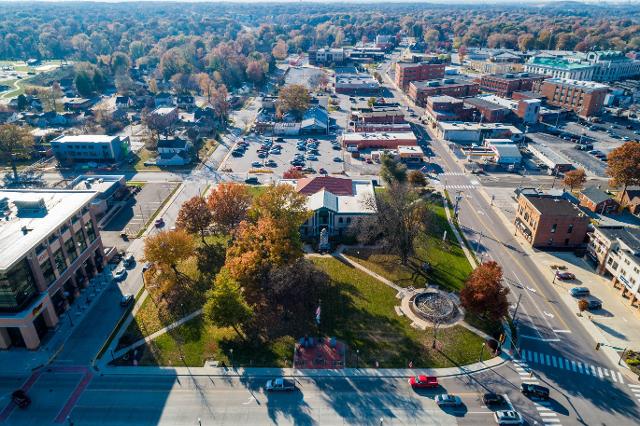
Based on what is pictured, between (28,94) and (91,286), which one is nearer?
(91,286)

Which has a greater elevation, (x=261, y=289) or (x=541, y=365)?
(x=261, y=289)

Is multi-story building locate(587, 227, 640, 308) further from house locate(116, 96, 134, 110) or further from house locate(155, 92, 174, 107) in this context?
house locate(116, 96, 134, 110)

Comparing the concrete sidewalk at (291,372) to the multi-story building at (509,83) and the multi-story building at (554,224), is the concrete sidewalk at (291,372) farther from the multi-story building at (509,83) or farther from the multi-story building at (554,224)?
the multi-story building at (509,83)

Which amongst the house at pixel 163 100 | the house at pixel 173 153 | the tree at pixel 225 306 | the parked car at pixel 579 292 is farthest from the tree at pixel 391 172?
the house at pixel 163 100

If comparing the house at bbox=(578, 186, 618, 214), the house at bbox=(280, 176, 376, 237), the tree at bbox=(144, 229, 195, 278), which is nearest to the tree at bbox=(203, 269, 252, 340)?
the tree at bbox=(144, 229, 195, 278)

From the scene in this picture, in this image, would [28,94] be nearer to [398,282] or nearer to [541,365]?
[398,282]

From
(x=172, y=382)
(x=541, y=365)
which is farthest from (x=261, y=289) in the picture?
(x=541, y=365)

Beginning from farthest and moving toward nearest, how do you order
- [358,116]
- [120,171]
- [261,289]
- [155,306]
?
[358,116] → [120,171] → [155,306] → [261,289]
